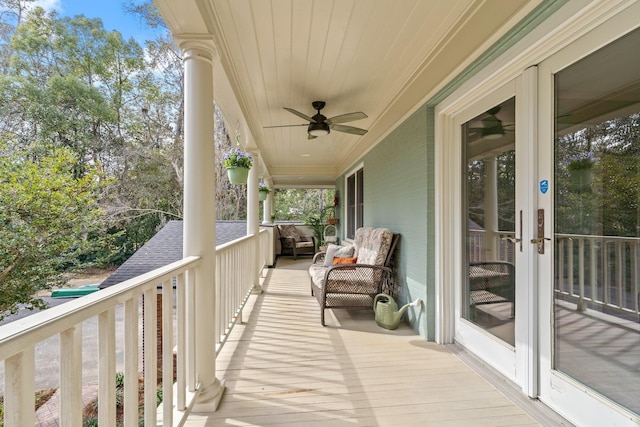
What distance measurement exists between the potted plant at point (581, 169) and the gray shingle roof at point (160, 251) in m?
A: 3.80

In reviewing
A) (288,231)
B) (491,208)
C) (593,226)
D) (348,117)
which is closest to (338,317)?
(491,208)

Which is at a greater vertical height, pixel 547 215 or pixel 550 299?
pixel 547 215

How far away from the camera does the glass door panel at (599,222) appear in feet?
4.25

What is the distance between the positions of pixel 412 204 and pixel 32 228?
20.2 ft

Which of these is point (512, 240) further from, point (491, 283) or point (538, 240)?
point (491, 283)

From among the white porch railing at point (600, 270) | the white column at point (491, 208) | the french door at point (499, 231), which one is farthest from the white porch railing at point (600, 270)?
the white column at point (491, 208)

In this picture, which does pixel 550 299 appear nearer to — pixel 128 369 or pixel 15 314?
pixel 128 369

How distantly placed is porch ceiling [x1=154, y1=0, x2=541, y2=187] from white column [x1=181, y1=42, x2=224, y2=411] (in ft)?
0.65

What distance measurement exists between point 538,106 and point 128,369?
2.32m

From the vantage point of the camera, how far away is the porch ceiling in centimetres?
173

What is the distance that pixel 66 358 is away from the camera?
0.79m

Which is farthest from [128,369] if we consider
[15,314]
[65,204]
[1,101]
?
[1,101]

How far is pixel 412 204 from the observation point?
3098 millimetres

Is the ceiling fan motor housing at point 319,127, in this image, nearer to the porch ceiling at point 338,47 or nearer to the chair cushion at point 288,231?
the porch ceiling at point 338,47
